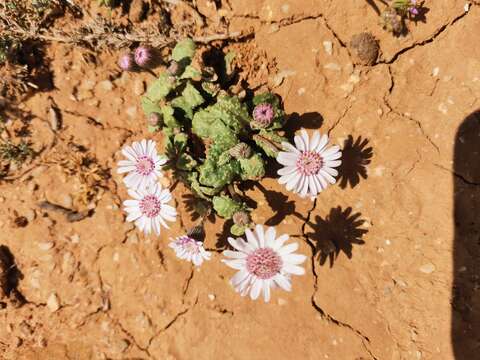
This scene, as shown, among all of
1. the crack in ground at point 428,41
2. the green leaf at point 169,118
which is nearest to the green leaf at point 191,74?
the green leaf at point 169,118

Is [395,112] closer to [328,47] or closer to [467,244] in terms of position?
[328,47]

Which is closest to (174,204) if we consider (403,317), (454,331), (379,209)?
(379,209)

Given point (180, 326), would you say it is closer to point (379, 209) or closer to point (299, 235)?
point (299, 235)

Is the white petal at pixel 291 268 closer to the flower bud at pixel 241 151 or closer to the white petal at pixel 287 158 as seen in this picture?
the white petal at pixel 287 158

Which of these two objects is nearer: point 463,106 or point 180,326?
point 463,106

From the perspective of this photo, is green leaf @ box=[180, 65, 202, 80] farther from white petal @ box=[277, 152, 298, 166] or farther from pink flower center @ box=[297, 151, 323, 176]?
pink flower center @ box=[297, 151, 323, 176]

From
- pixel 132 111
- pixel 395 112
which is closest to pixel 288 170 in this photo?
pixel 395 112

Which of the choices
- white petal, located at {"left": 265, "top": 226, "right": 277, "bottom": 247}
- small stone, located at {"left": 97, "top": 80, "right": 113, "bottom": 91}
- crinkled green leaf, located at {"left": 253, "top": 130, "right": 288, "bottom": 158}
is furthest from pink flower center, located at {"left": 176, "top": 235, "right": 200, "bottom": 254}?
small stone, located at {"left": 97, "top": 80, "right": 113, "bottom": 91}
